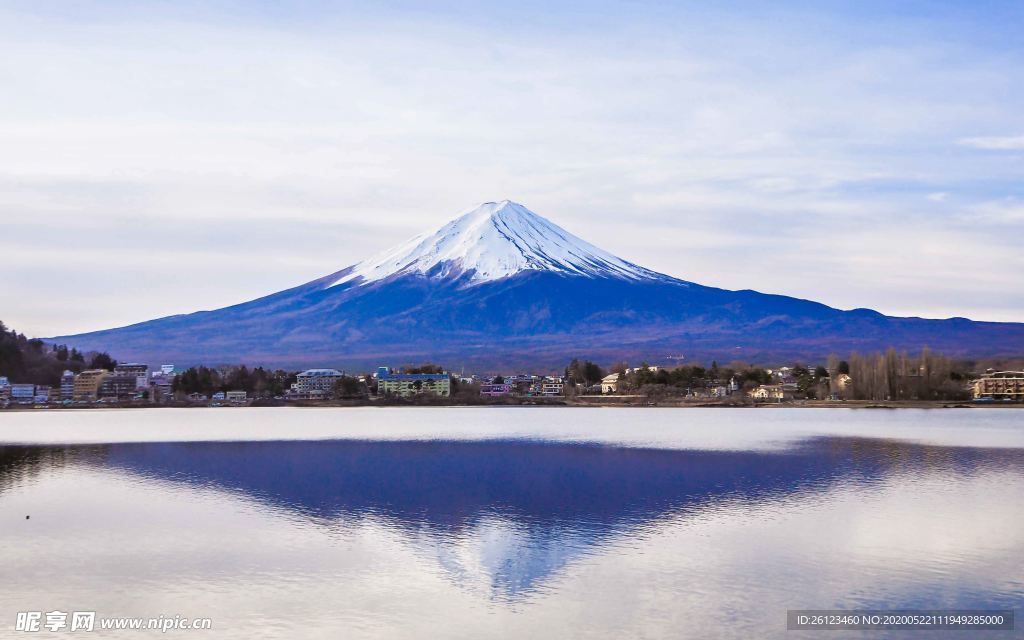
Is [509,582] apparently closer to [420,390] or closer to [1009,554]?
[1009,554]

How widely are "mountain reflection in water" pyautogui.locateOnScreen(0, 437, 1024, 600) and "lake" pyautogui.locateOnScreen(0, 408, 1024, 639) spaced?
10 cm

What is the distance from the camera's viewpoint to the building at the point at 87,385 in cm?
9161

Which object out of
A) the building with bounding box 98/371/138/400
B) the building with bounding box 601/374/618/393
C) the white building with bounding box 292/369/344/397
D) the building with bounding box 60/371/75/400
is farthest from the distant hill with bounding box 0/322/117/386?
the building with bounding box 601/374/618/393

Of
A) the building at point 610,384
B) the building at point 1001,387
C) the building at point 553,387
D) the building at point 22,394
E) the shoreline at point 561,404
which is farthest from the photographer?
the building at point 553,387

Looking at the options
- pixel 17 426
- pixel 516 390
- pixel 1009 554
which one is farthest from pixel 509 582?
pixel 516 390

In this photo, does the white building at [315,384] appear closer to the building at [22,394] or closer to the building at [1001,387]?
the building at [22,394]

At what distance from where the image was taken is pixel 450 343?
568 feet

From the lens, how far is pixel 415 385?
300ft

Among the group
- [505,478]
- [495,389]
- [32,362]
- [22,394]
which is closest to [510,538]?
[505,478]

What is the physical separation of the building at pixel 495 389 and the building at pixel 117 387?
102 feet

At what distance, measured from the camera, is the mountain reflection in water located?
17.1 m

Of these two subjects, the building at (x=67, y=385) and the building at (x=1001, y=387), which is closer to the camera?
the building at (x=1001, y=387)

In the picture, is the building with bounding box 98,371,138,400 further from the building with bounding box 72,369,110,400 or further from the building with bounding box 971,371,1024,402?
the building with bounding box 971,371,1024,402

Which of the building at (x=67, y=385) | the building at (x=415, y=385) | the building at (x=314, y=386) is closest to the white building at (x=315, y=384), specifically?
the building at (x=314, y=386)
